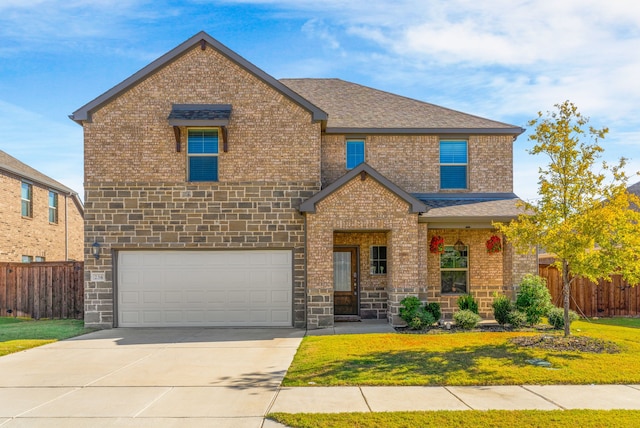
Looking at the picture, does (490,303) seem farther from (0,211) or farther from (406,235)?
(0,211)

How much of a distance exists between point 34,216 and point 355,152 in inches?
622

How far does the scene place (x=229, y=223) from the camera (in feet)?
50.0

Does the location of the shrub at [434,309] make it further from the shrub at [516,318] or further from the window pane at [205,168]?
the window pane at [205,168]

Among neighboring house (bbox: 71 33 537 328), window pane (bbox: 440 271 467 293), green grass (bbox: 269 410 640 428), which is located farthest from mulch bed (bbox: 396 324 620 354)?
window pane (bbox: 440 271 467 293)

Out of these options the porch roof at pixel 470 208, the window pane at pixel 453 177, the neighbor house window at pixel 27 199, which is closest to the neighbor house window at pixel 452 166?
the window pane at pixel 453 177

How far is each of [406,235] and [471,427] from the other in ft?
28.2

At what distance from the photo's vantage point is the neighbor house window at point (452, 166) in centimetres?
1706

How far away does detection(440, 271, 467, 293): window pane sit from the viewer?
16.7m

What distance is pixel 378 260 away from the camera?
16641mm

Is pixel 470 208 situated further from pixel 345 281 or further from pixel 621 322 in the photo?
pixel 621 322

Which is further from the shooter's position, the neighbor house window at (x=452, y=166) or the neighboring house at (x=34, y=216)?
the neighboring house at (x=34, y=216)

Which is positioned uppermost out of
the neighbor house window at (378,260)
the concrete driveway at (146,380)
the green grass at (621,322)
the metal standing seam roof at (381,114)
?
the metal standing seam roof at (381,114)

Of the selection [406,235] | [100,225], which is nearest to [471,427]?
[406,235]

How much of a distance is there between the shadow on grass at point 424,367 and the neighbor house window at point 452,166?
274 inches
